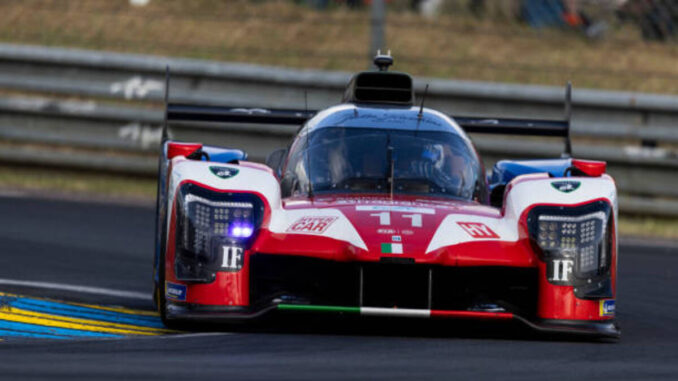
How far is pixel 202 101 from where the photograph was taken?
1352cm

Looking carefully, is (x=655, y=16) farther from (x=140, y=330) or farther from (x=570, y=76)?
(x=140, y=330)

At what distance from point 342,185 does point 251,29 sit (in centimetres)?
1128

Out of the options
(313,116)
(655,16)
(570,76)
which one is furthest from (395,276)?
(570,76)

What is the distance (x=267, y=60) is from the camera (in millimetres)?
18219

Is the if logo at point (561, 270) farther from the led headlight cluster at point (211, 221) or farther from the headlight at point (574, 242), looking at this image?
the led headlight cluster at point (211, 221)

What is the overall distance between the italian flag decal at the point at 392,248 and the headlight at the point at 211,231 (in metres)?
0.60

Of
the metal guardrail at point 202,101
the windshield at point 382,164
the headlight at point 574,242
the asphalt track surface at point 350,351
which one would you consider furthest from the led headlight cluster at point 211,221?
the metal guardrail at point 202,101

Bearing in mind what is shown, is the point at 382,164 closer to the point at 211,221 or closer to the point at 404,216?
the point at 404,216

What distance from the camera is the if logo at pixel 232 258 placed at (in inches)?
261

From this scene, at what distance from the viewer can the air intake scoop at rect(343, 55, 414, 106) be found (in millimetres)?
8883

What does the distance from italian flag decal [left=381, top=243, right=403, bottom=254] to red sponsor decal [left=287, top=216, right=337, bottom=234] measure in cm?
30

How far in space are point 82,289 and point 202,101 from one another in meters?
5.31

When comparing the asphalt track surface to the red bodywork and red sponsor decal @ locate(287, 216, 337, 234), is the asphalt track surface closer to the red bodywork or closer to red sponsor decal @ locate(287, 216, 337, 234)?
the red bodywork

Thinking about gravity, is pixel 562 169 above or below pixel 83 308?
above
